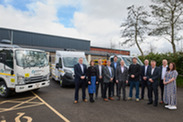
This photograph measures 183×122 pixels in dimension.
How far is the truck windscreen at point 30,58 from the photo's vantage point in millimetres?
6316

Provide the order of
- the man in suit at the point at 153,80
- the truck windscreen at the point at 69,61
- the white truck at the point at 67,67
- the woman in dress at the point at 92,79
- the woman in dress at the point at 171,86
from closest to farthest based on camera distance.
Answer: the woman in dress at the point at 171,86 → the man in suit at the point at 153,80 → the woman in dress at the point at 92,79 → the white truck at the point at 67,67 → the truck windscreen at the point at 69,61

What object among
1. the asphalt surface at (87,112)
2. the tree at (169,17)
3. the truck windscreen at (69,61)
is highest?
the tree at (169,17)

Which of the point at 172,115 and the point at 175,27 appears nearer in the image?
the point at 172,115

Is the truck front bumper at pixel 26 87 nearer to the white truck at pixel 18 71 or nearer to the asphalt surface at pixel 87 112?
the white truck at pixel 18 71

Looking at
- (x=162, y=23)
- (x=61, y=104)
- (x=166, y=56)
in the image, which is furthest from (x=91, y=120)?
(x=162, y=23)

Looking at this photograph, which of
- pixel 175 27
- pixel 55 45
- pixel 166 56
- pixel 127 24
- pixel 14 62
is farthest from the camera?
pixel 55 45

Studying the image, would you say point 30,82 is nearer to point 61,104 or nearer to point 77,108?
point 61,104

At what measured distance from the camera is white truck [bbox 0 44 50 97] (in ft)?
19.9

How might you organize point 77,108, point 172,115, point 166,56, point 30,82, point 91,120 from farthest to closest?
point 166,56, point 30,82, point 77,108, point 172,115, point 91,120

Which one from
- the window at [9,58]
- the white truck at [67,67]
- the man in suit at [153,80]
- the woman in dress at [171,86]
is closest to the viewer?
the woman in dress at [171,86]

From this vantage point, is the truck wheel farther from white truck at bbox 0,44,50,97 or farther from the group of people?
the group of people

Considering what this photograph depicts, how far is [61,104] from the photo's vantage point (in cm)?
564

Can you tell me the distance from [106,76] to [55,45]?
26.7m

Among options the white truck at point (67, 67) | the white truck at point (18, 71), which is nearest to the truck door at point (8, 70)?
the white truck at point (18, 71)
